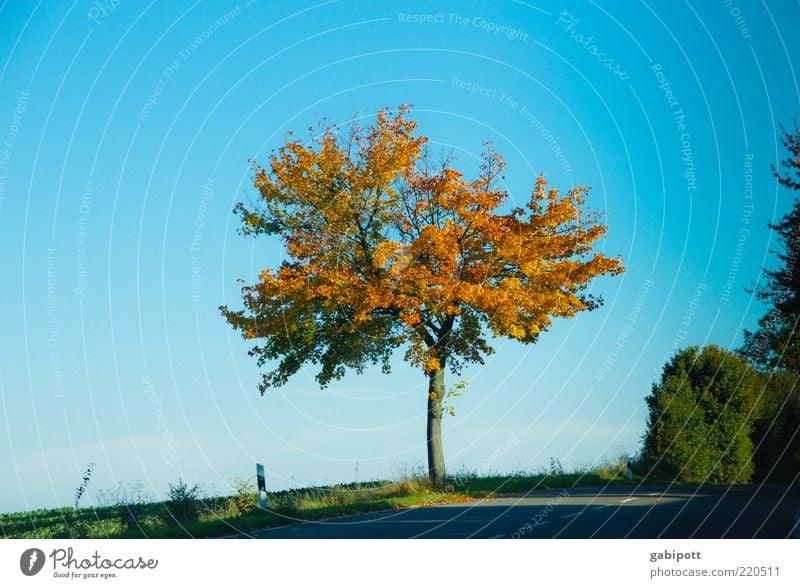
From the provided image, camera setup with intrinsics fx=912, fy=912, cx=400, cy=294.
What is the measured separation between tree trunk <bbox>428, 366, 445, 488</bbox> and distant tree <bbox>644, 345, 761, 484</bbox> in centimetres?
631

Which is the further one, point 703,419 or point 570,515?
point 703,419

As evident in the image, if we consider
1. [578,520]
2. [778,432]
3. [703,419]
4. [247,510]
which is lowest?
[578,520]

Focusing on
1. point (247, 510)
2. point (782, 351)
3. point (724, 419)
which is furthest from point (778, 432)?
point (247, 510)

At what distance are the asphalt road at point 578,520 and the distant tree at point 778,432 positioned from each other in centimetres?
745

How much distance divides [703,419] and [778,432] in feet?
9.37

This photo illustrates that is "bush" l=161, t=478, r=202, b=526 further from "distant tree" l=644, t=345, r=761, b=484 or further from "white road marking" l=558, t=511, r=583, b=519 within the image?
"distant tree" l=644, t=345, r=761, b=484

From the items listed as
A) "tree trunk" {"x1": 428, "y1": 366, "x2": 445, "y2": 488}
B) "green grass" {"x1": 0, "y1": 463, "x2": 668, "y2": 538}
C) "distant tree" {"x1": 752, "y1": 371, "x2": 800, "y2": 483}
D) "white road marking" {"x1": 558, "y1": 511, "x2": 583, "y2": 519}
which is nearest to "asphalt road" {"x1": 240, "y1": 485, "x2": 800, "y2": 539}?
"white road marking" {"x1": 558, "y1": 511, "x2": 583, "y2": 519}

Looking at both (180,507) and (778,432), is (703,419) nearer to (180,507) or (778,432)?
(778,432)

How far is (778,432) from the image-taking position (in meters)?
27.8

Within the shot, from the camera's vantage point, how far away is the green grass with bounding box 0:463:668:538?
504 inches

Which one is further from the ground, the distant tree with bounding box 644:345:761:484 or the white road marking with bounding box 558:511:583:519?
the distant tree with bounding box 644:345:761:484
